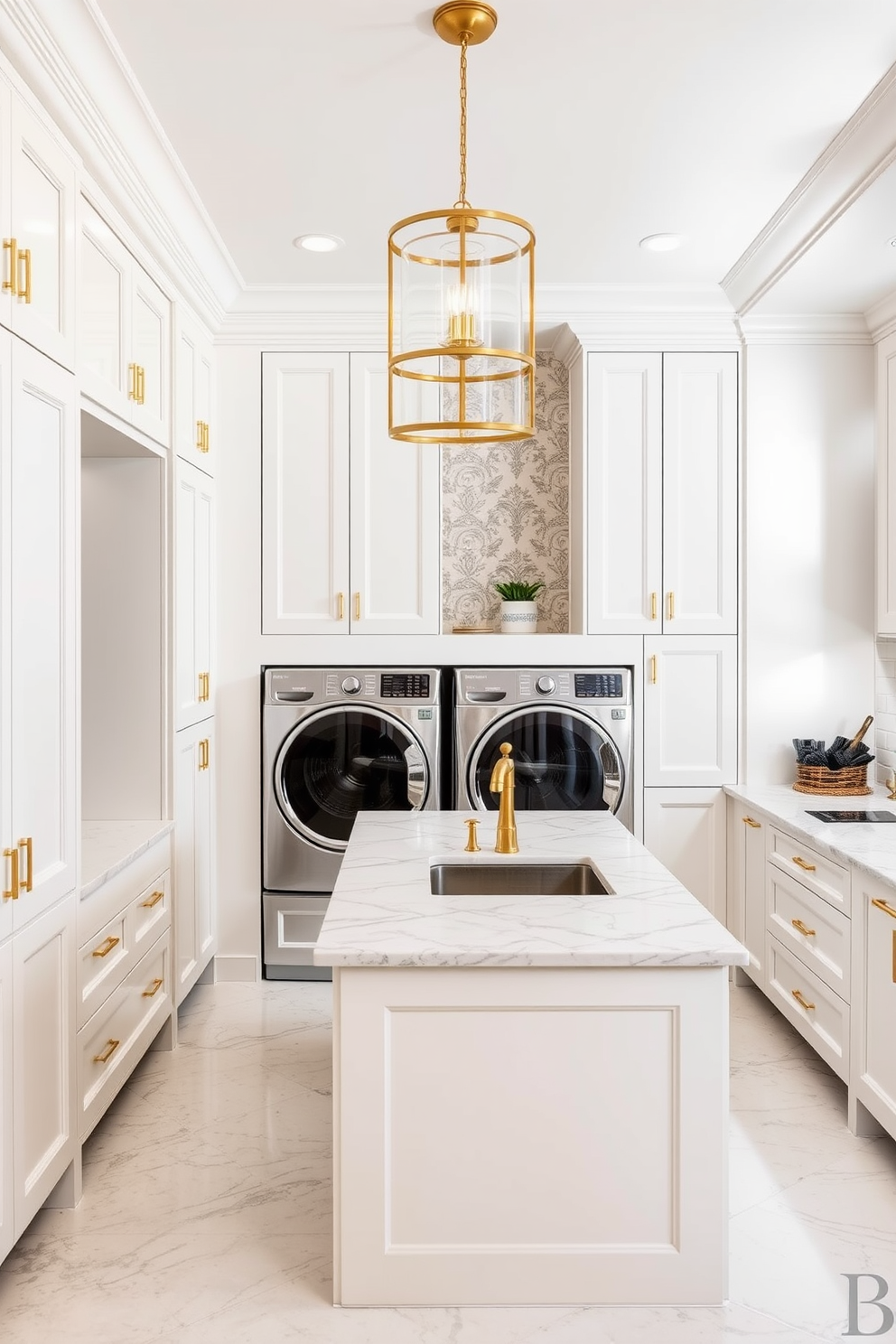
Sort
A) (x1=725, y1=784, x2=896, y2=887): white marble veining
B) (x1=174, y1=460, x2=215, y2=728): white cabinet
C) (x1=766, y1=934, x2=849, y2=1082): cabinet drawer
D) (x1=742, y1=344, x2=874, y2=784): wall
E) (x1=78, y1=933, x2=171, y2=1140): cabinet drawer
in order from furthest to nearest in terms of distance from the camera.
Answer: (x1=742, y1=344, x2=874, y2=784): wall, (x1=174, y1=460, x2=215, y2=728): white cabinet, (x1=766, y1=934, x2=849, y2=1082): cabinet drawer, (x1=725, y1=784, x2=896, y2=887): white marble veining, (x1=78, y1=933, x2=171, y2=1140): cabinet drawer

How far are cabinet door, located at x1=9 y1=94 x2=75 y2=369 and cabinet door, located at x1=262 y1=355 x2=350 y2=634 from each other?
157 cm

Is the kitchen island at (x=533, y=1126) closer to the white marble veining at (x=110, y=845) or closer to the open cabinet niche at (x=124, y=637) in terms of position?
the white marble veining at (x=110, y=845)

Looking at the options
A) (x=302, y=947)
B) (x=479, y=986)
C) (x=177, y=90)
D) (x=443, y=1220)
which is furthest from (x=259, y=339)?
(x=443, y=1220)

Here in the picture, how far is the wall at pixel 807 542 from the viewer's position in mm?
3658

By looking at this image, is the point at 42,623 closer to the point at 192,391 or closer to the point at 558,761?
the point at 192,391

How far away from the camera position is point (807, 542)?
12.1 feet

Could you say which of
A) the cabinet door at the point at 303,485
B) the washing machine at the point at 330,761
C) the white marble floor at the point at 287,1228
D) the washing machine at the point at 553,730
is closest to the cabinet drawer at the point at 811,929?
the white marble floor at the point at 287,1228

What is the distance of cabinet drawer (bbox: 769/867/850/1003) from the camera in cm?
262

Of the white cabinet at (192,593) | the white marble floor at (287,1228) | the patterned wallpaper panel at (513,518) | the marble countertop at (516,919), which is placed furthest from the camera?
the patterned wallpaper panel at (513,518)

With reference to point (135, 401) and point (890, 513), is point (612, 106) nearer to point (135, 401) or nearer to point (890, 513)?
point (135, 401)

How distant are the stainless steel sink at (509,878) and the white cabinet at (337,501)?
61.8 inches

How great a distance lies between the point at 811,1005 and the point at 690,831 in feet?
3.23

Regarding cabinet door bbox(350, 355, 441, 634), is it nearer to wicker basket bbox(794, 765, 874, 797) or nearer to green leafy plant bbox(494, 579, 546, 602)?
green leafy plant bbox(494, 579, 546, 602)

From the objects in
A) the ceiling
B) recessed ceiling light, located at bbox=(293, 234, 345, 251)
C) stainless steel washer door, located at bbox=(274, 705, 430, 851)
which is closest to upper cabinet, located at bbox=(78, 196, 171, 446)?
the ceiling
